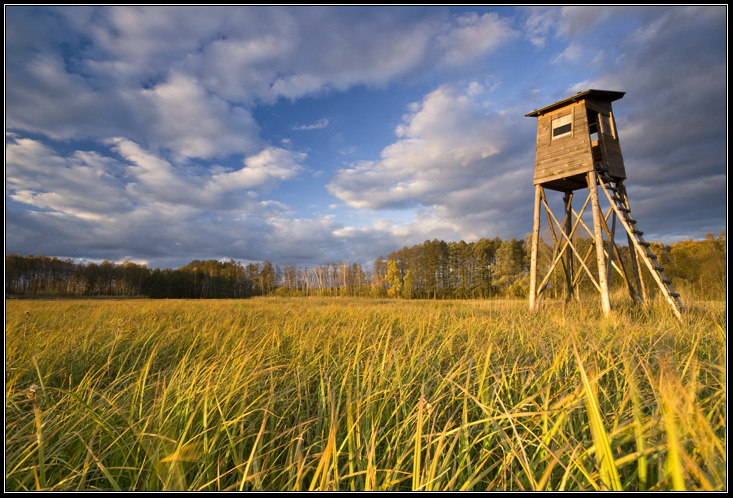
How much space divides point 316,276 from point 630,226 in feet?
164

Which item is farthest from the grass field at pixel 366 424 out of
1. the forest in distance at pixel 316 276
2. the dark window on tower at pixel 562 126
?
the forest in distance at pixel 316 276

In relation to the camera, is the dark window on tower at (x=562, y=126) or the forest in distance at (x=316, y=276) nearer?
the dark window on tower at (x=562, y=126)

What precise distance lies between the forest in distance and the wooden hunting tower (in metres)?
16.9

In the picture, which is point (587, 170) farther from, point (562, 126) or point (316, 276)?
point (316, 276)

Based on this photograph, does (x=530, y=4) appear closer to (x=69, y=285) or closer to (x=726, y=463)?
(x=726, y=463)

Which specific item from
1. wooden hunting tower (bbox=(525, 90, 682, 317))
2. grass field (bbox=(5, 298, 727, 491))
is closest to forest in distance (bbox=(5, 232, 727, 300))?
wooden hunting tower (bbox=(525, 90, 682, 317))

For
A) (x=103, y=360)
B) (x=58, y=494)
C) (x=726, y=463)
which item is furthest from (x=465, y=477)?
(x=103, y=360)

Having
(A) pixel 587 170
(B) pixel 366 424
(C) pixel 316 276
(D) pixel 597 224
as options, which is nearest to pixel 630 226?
(D) pixel 597 224

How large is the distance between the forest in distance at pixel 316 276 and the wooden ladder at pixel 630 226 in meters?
16.9

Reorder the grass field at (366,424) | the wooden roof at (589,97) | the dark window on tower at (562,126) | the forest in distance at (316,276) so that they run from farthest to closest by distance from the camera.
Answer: the forest in distance at (316,276) < the dark window on tower at (562,126) < the wooden roof at (589,97) < the grass field at (366,424)

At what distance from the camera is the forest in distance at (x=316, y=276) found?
3603cm

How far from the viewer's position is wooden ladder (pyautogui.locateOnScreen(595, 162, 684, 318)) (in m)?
6.49

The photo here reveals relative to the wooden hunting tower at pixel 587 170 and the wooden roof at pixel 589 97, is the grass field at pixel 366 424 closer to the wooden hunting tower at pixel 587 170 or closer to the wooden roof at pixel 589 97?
the wooden hunting tower at pixel 587 170

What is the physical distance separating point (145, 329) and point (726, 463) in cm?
581
